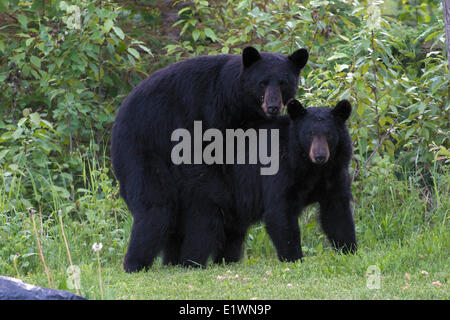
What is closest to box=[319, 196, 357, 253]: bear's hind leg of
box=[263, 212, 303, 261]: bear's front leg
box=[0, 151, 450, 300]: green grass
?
box=[0, 151, 450, 300]: green grass

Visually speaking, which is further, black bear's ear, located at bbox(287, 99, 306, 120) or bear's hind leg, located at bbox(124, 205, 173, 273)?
bear's hind leg, located at bbox(124, 205, 173, 273)

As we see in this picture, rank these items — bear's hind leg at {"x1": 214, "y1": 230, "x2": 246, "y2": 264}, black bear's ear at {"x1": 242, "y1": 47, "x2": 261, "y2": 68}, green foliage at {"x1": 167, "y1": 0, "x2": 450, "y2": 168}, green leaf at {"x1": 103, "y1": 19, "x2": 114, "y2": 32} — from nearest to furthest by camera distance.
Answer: black bear's ear at {"x1": 242, "y1": 47, "x2": 261, "y2": 68} → bear's hind leg at {"x1": 214, "y1": 230, "x2": 246, "y2": 264} → green foliage at {"x1": 167, "y1": 0, "x2": 450, "y2": 168} → green leaf at {"x1": 103, "y1": 19, "x2": 114, "y2": 32}

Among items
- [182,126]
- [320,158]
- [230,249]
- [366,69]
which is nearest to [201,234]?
[230,249]

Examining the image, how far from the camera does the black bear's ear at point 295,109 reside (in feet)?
17.9

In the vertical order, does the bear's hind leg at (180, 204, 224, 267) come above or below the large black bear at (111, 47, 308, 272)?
below

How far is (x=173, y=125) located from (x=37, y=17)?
3.31 metres

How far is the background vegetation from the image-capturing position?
621 cm

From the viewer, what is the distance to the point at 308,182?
18.2ft

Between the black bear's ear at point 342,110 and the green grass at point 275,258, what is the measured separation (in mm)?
1081

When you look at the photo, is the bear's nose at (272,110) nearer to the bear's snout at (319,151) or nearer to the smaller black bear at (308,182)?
the smaller black bear at (308,182)

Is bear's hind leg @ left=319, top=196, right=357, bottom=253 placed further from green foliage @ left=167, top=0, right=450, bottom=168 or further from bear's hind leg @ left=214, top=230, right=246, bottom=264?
green foliage @ left=167, top=0, right=450, bottom=168

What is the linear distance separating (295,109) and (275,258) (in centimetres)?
153

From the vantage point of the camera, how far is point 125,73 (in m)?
8.78

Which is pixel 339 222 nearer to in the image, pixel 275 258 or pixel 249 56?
pixel 275 258
